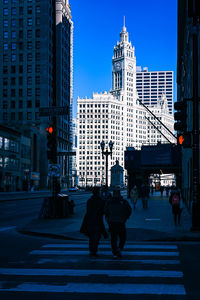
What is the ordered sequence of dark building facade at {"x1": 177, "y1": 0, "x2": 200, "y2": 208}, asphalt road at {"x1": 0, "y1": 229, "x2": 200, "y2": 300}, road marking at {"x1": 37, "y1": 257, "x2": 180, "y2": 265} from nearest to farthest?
asphalt road at {"x1": 0, "y1": 229, "x2": 200, "y2": 300}, road marking at {"x1": 37, "y1": 257, "x2": 180, "y2": 265}, dark building facade at {"x1": 177, "y1": 0, "x2": 200, "y2": 208}

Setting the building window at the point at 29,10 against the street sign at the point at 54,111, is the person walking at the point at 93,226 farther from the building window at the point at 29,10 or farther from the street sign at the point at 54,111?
the building window at the point at 29,10

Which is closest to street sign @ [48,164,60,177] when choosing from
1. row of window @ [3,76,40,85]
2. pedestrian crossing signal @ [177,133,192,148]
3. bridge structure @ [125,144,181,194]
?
pedestrian crossing signal @ [177,133,192,148]

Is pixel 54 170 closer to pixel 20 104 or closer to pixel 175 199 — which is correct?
pixel 175 199

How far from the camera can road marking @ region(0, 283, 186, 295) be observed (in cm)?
648

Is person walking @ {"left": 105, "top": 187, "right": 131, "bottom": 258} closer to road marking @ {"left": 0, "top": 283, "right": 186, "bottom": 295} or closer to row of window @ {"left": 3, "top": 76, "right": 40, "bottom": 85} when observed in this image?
road marking @ {"left": 0, "top": 283, "right": 186, "bottom": 295}

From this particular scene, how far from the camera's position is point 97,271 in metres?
8.07

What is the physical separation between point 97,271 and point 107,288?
1.37 m

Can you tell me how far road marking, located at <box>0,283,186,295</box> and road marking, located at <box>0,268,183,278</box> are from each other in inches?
31.0

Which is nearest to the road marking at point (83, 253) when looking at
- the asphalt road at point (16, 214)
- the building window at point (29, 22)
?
the asphalt road at point (16, 214)

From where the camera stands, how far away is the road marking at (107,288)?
648 cm

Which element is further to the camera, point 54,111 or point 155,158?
point 155,158

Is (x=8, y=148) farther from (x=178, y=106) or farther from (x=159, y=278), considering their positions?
(x=159, y=278)

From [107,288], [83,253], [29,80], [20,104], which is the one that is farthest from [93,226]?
[29,80]

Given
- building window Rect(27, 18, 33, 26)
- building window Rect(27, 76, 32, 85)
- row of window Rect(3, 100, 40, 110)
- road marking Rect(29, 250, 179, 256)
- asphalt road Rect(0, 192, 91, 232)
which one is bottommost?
asphalt road Rect(0, 192, 91, 232)
